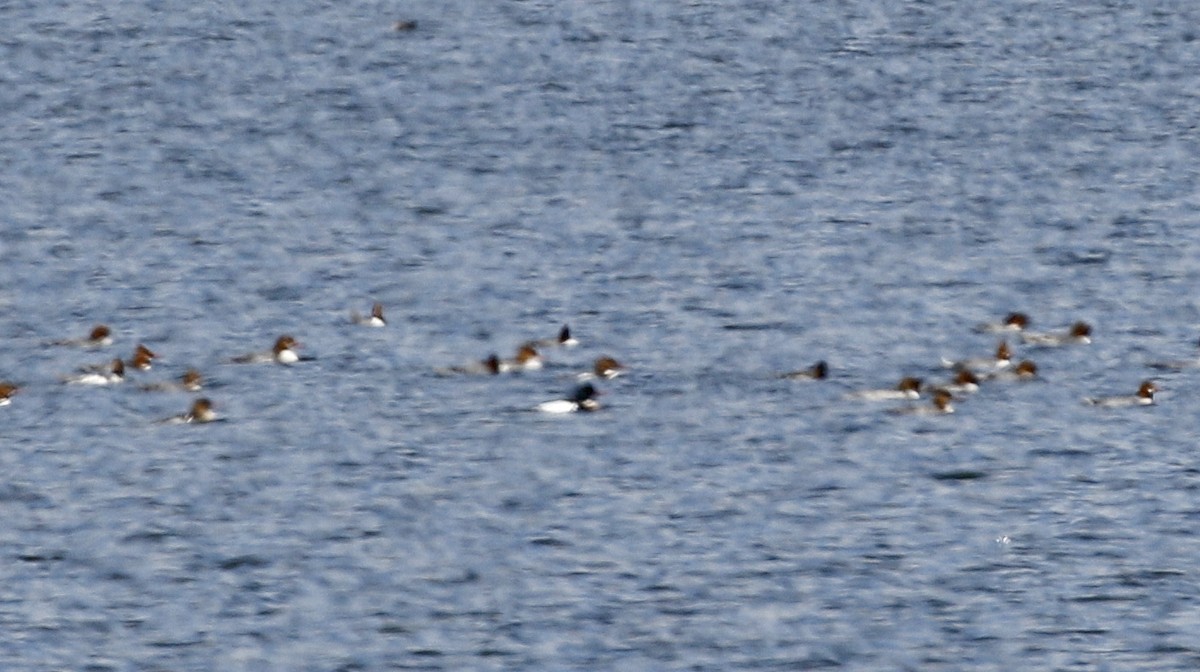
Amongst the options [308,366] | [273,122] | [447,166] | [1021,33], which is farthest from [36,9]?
Result: [308,366]

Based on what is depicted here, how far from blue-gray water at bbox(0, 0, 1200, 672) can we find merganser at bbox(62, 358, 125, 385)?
0.25 meters

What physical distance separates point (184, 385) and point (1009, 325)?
9.96 metres

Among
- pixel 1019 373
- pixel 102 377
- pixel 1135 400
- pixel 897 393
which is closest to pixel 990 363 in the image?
pixel 1019 373

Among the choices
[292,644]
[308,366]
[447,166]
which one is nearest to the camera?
[292,644]

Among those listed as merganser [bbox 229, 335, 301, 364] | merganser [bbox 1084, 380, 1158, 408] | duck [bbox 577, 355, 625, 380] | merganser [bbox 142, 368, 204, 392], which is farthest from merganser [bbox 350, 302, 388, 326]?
merganser [bbox 1084, 380, 1158, 408]

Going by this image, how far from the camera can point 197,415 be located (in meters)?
30.2

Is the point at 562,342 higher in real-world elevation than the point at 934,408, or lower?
higher

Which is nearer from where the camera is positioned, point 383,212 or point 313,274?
point 313,274

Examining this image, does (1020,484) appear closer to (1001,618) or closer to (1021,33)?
(1001,618)

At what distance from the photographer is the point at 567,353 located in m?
32.7

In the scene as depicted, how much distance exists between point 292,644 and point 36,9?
34.4 metres

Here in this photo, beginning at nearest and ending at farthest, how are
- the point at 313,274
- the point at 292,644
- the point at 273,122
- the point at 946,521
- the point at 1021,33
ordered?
the point at 292,644 → the point at 946,521 → the point at 313,274 → the point at 273,122 → the point at 1021,33

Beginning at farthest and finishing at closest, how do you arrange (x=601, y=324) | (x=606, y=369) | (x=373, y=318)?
(x=601, y=324) < (x=373, y=318) < (x=606, y=369)

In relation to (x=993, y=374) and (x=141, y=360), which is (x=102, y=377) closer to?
(x=141, y=360)
